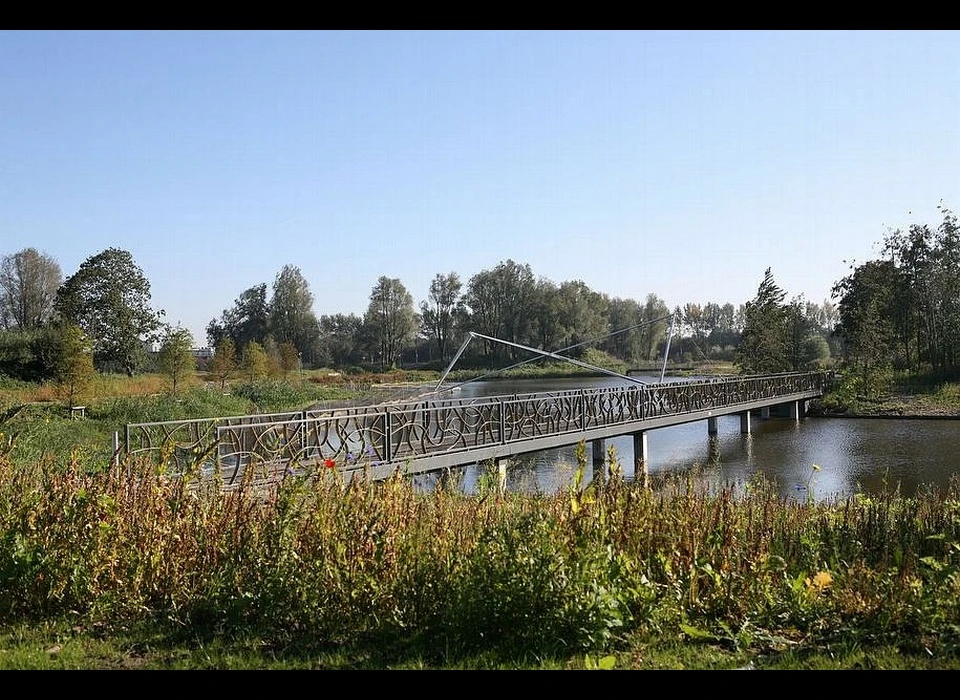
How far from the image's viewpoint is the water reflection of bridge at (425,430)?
33.6ft

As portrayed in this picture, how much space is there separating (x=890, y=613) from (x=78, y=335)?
990 inches

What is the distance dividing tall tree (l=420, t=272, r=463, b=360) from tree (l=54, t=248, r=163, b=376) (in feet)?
130

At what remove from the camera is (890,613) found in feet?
12.9

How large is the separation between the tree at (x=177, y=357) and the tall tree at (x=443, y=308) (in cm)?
4475

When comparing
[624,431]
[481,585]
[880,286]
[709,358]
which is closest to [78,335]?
[624,431]

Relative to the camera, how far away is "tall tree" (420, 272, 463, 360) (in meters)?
74.4

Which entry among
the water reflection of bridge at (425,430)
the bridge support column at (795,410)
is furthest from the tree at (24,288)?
the bridge support column at (795,410)

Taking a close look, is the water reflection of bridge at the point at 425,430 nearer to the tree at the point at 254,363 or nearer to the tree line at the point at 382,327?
the tree line at the point at 382,327

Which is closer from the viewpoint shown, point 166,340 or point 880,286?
point 166,340

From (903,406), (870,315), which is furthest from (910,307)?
A: (903,406)

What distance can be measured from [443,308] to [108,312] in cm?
4163

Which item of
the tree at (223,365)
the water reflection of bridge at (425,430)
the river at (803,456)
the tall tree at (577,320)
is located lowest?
the river at (803,456)
